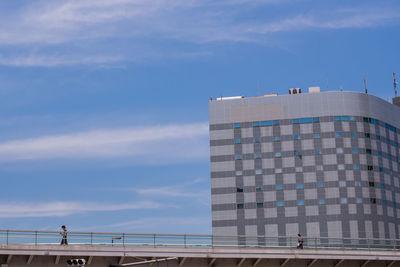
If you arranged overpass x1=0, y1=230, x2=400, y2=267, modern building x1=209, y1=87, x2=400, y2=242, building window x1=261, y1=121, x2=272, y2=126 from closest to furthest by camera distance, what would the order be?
overpass x1=0, y1=230, x2=400, y2=267 → modern building x1=209, y1=87, x2=400, y2=242 → building window x1=261, y1=121, x2=272, y2=126

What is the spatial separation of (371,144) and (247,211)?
2955 centimetres

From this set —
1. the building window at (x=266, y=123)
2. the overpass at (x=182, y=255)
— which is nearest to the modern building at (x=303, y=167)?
the building window at (x=266, y=123)

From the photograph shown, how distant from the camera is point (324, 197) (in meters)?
141

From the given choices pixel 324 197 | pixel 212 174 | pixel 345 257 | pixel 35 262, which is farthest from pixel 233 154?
pixel 35 262

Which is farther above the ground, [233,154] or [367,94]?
[367,94]

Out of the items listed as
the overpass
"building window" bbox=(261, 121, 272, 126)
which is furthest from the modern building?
the overpass

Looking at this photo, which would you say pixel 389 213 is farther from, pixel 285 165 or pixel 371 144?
pixel 285 165

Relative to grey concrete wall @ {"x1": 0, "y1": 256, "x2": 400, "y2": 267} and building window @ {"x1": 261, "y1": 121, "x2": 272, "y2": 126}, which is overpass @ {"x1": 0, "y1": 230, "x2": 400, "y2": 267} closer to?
grey concrete wall @ {"x1": 0, "y1": 256, "x2": 400, "y2": 267}

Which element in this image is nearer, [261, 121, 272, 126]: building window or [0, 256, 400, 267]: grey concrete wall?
[0, 256, 400, 267]: grey concrete wall

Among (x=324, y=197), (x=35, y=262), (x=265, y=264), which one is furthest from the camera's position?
(x=324, y=197)

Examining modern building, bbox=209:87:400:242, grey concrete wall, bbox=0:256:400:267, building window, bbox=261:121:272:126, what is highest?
building window, bbox=261:121:272:126

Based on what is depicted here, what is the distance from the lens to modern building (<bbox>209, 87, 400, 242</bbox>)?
140500 mm

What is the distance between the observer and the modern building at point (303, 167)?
140 m

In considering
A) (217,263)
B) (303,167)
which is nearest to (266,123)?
(303,167)
